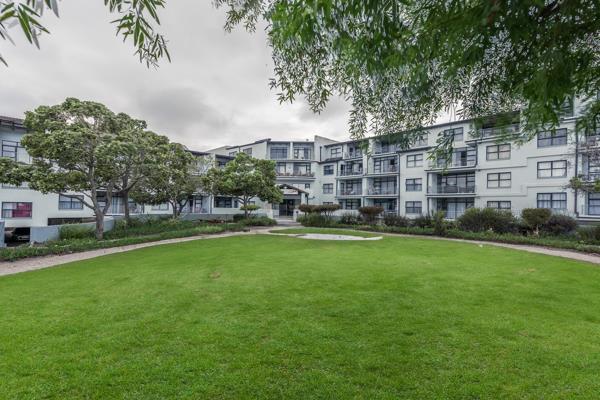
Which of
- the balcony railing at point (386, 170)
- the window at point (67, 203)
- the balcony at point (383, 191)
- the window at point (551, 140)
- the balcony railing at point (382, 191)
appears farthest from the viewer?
the balcony railing at point (382, 191)

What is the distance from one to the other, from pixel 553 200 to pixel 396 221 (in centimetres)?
1240

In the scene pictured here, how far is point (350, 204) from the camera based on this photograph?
43.6 m

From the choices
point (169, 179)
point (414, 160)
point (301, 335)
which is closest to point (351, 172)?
point (414, 160)

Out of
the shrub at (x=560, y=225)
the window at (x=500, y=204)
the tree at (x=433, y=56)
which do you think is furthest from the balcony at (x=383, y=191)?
the tree at (x=433, y=56)

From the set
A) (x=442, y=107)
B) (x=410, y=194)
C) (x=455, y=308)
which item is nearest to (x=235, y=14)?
(x=442, y=107)

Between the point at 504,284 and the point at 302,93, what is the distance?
779 cm

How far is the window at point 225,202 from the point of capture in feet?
139

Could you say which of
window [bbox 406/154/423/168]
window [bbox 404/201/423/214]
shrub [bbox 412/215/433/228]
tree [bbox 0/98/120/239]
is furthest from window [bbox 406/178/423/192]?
tree [bbox 0/98/120/239]

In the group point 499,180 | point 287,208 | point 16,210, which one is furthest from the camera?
point 287,208

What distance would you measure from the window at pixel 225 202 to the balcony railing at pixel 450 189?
25651 millimetres

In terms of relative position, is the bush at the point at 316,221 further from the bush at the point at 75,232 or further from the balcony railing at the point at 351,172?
the bush at the point at 75,232

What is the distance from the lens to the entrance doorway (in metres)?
50.6

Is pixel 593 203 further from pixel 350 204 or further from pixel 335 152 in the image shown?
pixel 335 152

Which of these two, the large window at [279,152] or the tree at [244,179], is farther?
the large window at [279,152]
